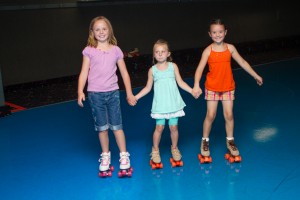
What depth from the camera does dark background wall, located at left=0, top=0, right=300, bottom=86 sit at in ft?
21.5

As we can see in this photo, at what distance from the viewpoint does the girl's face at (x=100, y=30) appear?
2.96m

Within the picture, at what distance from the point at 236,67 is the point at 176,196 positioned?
17.3 feet

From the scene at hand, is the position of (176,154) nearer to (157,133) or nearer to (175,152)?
(175,152)

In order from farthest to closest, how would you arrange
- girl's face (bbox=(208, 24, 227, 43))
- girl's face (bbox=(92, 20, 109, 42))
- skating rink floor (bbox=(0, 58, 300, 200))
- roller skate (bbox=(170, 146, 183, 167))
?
roller skate (bbox=(170, 146, 183, 167)) < girl's face (bbox=(208, 24, 227, 43)) < girl's face (bbox=(92, 20, 109, 42)) < skating rink floor (bbox=(0, 58, 300, 200))

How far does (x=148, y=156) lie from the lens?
344cm

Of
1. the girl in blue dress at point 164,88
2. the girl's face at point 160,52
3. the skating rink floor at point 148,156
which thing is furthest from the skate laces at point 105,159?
the girl's face at point 160,52

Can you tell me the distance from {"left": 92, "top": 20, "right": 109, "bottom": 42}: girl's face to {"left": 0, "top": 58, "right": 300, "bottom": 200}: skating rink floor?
1.11 m

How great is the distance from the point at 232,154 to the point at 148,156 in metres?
0.74

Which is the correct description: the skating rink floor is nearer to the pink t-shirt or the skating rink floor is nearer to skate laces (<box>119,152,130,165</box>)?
skate laces (<box>119,152,130,165</box>)

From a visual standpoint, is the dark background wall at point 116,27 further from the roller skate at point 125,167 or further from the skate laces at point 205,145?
the skate laces at point 205,145

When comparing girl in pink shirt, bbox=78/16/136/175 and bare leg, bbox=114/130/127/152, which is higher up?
girl in pink shirt, bbox=78/16/136/175

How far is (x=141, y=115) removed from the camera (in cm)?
473

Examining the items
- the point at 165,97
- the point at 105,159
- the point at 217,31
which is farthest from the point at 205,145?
the point at 217,31

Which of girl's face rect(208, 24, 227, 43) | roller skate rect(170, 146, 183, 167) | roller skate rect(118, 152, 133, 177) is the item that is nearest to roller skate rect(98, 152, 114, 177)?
roller skate rect(118, 152, 133, 177)
